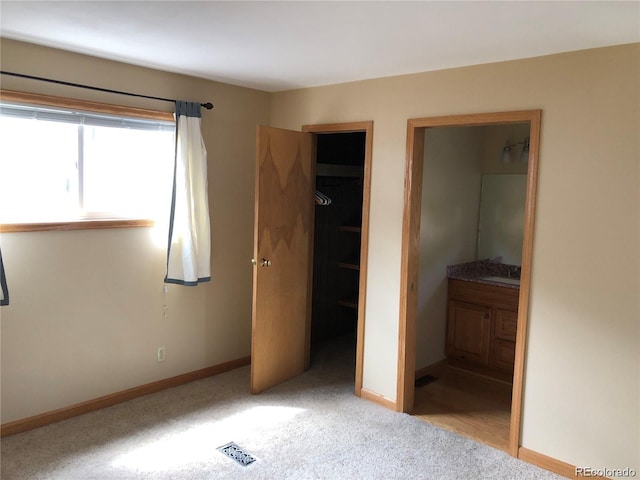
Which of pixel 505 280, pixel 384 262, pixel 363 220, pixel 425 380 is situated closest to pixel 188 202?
pixel 363 220

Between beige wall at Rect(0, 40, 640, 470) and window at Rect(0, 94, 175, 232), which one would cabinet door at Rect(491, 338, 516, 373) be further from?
window at Rect(0, 94, 175, 232)

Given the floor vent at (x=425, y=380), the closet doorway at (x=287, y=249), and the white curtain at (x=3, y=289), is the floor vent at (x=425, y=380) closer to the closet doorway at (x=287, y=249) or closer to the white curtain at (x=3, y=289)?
the closet doorway at (x=287, y=249)

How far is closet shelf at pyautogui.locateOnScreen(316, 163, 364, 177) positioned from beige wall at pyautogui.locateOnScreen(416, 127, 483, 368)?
1132mm

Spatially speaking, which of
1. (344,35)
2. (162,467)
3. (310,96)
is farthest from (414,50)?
(162,467)

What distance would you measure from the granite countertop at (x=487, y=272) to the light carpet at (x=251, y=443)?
1304 millimetres

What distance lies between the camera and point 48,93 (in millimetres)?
2963

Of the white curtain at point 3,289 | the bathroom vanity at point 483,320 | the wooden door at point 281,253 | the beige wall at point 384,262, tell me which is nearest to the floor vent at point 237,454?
the wooden door at point 281,253

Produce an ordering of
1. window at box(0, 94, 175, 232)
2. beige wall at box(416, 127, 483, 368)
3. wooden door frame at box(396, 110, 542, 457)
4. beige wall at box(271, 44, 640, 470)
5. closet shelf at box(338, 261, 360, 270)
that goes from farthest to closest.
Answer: closet shelf at box(338, 261, 360, 270)
beige wall at box(416, 127, 483, 368)
window at box(0, 94, 175, 232)
wooden door frame at box(396, 110, 542, 457)
beige wall at box(271, 44, 640, 470)

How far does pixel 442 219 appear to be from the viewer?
4.11 metres

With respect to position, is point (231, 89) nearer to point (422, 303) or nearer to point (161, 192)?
point (161, 192)

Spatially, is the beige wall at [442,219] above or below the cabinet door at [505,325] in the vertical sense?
above

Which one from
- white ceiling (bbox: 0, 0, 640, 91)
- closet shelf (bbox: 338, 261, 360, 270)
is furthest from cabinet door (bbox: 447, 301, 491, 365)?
white ceiling (bbox: 0, 0, 640, 91)

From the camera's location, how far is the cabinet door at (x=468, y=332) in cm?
413

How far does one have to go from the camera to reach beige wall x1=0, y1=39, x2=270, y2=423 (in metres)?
2.97
